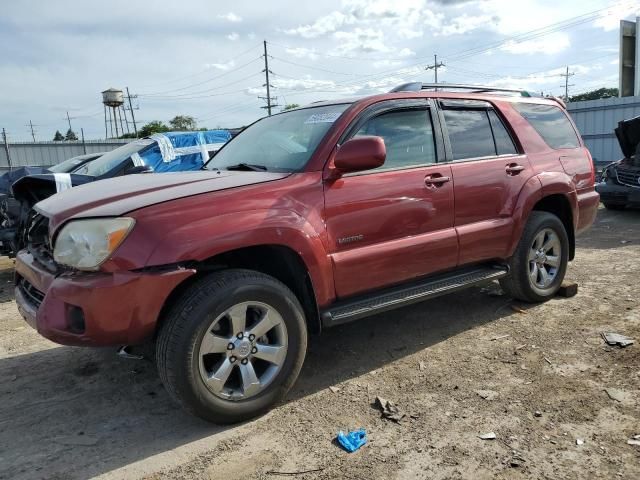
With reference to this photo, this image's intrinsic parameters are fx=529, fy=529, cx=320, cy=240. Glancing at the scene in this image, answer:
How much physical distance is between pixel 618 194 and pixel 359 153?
832 centimetres

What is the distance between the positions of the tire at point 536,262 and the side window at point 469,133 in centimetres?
80

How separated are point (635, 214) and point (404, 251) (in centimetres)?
831

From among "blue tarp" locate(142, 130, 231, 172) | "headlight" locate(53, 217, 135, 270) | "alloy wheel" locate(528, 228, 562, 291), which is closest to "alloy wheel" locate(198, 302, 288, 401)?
"headlight" locate(53, 217, 135, 270)

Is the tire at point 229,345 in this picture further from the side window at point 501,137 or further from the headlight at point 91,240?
the side window at point 501,137

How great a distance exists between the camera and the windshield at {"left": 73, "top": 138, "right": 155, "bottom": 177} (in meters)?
6.92

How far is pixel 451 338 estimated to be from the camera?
411 centimetres

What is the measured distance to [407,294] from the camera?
11.8ft

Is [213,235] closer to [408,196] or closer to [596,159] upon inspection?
Answer: [408,196]

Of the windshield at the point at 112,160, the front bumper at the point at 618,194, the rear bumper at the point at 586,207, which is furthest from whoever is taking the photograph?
the front bumper at the point at 618,194

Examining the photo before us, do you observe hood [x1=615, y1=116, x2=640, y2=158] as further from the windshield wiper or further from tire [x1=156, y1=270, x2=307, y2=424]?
tire [x1=156, y1=270, x2=307, y2=424]

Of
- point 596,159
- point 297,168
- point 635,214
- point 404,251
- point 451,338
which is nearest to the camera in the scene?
point 297,168

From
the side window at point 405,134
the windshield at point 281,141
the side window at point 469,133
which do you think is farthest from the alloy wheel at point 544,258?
the windshield at point 281,141

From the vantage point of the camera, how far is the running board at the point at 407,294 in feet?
10.8

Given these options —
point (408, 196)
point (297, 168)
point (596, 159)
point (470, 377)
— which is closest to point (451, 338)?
point (470, 377)
